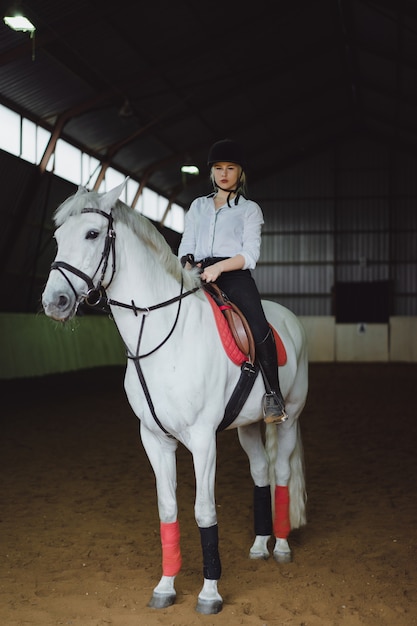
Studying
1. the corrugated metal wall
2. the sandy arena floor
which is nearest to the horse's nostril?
the sandy arena floor

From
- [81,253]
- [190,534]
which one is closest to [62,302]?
[81,253]

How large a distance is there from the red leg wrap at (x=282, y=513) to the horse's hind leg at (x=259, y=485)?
6 centimetres

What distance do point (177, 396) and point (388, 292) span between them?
25.8 meters

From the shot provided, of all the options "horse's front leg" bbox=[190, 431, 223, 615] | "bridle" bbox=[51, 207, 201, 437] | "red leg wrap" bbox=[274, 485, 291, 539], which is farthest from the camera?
"red leg wrap" bbox=[274, 485, 291, 539]

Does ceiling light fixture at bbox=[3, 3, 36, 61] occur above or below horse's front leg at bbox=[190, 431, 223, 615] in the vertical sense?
above

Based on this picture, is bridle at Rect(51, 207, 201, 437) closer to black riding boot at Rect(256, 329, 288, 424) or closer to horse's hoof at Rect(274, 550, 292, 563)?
black riding boot at Rect(256, 329, 288, 424)

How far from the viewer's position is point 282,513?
15.3ft

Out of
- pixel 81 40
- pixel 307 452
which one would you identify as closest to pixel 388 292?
pixel 81 40

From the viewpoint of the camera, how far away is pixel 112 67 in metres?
16.3

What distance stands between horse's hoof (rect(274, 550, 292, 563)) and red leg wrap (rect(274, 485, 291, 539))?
0.37 feet

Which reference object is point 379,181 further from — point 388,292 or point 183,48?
point 183,48

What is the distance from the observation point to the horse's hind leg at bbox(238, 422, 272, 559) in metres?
4.65

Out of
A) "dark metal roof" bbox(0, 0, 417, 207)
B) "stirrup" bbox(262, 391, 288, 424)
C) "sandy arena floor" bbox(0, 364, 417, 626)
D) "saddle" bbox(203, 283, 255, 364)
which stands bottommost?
"sandy arena floor" bbox(0, 364, 417, 626)

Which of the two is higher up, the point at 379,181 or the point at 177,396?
the point at 379,181
